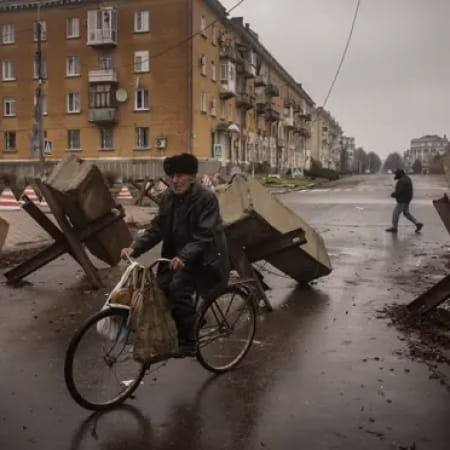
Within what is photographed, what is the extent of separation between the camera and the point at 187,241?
442 centimetres

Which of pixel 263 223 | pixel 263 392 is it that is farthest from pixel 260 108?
pixel 263 392

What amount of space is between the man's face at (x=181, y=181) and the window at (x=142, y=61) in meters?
40.3

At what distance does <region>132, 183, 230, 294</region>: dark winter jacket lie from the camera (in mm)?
A: 4273

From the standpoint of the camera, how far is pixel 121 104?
43.8m

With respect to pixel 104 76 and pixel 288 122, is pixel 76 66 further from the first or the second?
pixel 288 122

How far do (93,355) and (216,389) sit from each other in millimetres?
996

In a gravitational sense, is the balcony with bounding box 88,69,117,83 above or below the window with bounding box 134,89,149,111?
above

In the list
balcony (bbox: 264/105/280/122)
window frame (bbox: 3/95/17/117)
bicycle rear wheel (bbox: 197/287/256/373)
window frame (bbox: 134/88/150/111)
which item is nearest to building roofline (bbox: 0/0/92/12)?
window frame (bbox: 3/95/17/117)

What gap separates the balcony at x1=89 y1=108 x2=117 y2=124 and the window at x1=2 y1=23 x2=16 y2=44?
9795 mm

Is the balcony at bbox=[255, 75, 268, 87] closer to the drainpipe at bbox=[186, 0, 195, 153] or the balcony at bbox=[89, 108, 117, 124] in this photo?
the drainpipe at bbox=[186, 0, 195, 153]

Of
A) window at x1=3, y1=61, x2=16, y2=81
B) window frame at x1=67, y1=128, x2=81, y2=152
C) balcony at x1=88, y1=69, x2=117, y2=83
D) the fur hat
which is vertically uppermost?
window at x1=3, y1=61, x2=16, y2=81

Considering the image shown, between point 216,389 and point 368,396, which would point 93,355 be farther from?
point 368,396

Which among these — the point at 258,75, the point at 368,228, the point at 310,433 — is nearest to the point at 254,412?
the point at 310,433

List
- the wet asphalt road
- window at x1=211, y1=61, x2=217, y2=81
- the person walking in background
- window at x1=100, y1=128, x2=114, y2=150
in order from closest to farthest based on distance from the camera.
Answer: the wet asphalt road
the person walking in background
window at x1=100, y1=128, x2=114, y2=150
window at x1=211, y1=61, x2=217, y2=81
